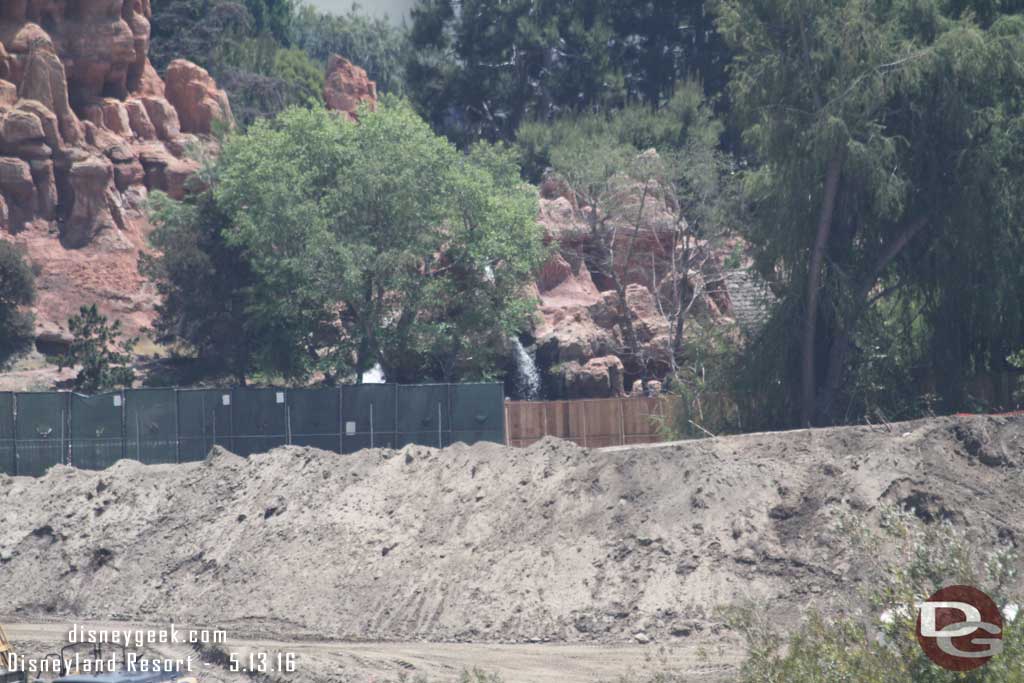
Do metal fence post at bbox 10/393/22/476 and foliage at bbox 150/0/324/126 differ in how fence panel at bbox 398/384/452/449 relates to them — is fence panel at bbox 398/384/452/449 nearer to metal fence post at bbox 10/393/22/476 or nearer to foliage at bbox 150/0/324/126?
metal fence post at bbox 10/393/22/476

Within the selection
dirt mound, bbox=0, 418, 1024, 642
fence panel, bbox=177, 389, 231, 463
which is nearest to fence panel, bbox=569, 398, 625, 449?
fence panel, bbox=177, 389, 231, 463

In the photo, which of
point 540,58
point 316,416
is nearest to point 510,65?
point 540,58

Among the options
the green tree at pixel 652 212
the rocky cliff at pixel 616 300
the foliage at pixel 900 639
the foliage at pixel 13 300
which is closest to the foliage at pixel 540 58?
the green tree at pixel 652 212

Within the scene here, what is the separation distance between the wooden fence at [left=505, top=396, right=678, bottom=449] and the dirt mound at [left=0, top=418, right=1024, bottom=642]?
547 inches

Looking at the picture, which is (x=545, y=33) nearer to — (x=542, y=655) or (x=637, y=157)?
(x=637, y=157)

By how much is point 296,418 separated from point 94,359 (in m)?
12.7

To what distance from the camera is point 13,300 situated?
47094 mm

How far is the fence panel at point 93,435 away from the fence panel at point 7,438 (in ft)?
4.87

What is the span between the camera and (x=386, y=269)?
39.4 meters

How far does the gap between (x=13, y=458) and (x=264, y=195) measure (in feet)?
41.1

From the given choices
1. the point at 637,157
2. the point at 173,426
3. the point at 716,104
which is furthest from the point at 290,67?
the point at 173,426

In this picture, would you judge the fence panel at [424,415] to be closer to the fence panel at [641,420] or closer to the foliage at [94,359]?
the fence panel at [641,420]

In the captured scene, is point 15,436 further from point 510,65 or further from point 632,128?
point 510,65

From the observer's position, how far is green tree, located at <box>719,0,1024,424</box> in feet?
98.1
